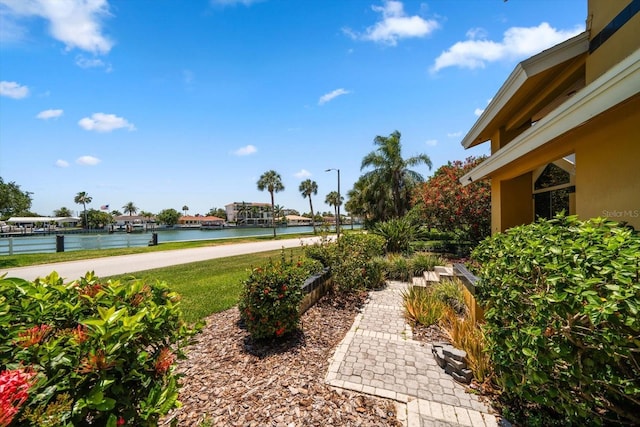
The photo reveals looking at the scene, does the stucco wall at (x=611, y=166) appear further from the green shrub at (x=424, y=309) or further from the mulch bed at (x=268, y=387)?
the mulch bed at (x=268, y=387)

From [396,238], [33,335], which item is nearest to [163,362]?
[33,335]

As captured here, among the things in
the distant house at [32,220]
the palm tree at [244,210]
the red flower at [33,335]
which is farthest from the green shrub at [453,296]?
the palm tree at [244,210]

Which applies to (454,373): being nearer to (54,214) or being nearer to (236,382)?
(236,382)

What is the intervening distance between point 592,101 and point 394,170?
22542 mm

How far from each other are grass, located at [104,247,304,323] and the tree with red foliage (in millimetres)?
9368

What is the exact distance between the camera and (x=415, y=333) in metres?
4.89

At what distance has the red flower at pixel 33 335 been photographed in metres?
1.29

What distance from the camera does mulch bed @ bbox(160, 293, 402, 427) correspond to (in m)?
2.80

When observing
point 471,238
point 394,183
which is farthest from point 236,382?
point 394,183

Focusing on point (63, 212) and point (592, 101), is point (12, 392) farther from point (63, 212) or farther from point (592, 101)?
point (63, 212)

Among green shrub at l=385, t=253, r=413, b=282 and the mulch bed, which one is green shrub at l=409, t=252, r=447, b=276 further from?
the mulch bed

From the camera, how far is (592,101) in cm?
321

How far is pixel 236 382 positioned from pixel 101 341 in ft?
8.67

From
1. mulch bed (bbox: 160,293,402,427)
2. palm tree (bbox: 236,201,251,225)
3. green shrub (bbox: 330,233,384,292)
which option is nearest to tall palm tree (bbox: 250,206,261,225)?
palm tree (bbox: 236,201,251,225)
